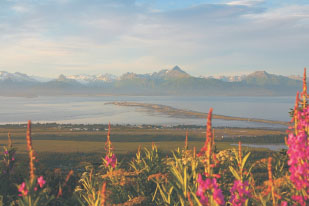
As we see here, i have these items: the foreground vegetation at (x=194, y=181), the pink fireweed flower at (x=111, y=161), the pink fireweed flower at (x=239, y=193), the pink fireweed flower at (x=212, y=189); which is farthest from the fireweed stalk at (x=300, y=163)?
the pink fireweed flower at (x=111, y=161)

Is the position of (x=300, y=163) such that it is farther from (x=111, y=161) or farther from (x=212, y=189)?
(x=111, y=161)

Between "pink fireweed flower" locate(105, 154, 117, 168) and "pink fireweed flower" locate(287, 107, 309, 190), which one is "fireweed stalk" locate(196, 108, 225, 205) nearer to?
"pink fireweed flower" locate(287, 107, 309, 190)

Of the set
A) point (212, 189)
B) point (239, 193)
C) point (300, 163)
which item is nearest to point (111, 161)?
point (239, 193)

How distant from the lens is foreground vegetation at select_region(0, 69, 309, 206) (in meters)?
3.77

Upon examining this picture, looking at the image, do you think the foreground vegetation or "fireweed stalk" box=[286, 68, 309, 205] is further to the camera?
"fireweed stalk" box=[286, 68, 309, 205]

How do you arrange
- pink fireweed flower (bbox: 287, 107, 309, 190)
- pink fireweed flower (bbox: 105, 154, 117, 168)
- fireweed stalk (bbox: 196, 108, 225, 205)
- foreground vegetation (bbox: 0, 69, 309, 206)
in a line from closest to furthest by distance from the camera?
fireweed stalk (bbox: 196, 108, 225, 205) → foreground vegetation (bbox: 0, 69, 309, 206) → pink fireweed flower (bbox: 287, 107, 309, 190) → pink fireweed flower (bbox: 105, 154, 117, 168)

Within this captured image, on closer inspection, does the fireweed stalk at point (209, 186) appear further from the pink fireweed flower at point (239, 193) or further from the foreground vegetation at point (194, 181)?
the pink fireweed flower at point (239, 193)

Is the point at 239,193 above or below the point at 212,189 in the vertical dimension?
below

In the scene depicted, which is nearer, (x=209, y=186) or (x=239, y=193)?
(x=209, y=186)

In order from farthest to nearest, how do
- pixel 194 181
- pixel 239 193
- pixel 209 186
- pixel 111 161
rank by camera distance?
pixel 111 161 → pixel 194 181 → pixel 239 193 → pixel 209 186

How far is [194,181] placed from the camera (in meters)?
5.89

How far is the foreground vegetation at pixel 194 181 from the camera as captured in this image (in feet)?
12.4

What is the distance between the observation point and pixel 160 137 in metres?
59.7

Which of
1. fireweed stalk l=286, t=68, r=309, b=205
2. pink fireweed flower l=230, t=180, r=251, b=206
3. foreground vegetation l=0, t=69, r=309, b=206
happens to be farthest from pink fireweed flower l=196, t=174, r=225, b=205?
fireweed stalk l=286, t=68, r=309, b=205
